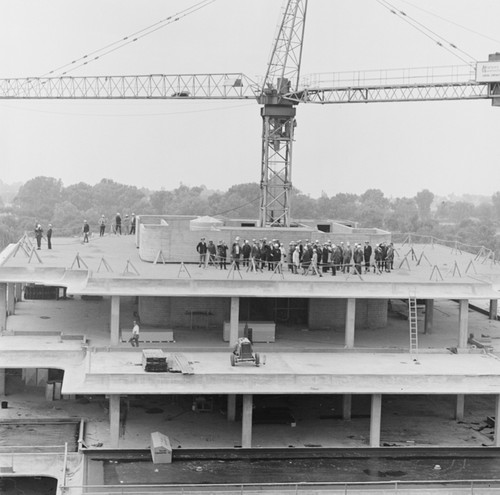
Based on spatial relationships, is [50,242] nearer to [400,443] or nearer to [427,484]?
[400,443]

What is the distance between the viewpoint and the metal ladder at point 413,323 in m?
58.1

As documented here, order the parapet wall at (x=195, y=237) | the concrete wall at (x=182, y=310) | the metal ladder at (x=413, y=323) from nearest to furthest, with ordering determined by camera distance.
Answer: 1. the metal ladder at (x=413, y=323)
2. the concrete wall at (x=182, y=310)
3. the parapet wall at (x=195, y=237)

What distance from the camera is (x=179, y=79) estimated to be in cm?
11556

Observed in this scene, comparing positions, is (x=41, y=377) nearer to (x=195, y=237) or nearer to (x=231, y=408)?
(x=195, y=237)

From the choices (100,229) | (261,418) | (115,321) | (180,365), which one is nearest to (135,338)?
(115,321)

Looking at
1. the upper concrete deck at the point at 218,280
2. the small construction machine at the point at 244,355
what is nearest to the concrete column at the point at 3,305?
the upper concrete deck at the point at 218,280

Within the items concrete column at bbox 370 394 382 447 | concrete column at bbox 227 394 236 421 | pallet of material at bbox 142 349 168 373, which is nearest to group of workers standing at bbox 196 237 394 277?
concrete column at bbox 227 394 236 421

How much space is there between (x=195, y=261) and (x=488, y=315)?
22.0 meters

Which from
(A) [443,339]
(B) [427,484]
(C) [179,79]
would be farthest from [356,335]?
(C) [179,79]

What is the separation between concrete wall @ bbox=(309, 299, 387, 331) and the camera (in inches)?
2486

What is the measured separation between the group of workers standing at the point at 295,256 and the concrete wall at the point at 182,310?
2383 millimetres

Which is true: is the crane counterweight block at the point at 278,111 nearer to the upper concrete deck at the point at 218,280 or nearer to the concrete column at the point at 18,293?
the upper concrete deck at the point at 218,280

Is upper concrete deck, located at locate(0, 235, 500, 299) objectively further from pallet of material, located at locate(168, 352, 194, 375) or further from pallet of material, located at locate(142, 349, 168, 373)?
pallet of material, located at locate(142, 349, 168, 373)

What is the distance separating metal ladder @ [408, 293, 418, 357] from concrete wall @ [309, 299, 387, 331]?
2.58m
